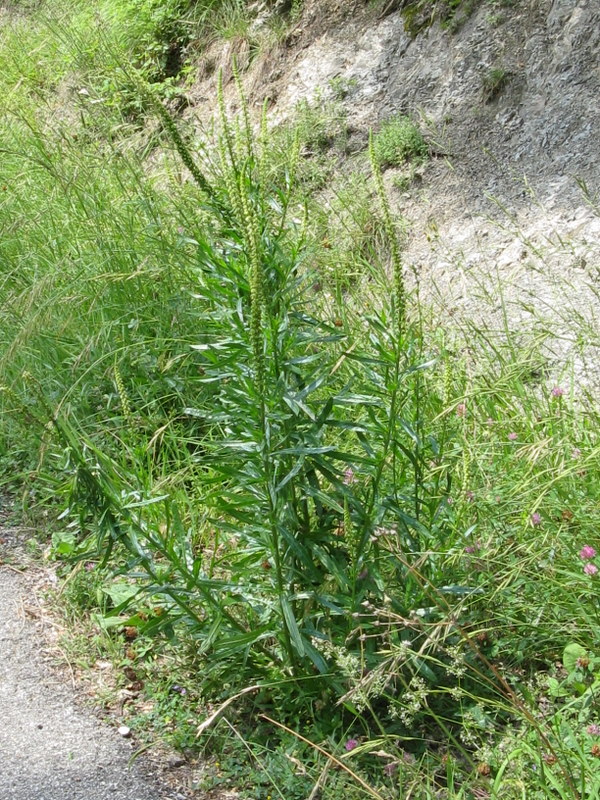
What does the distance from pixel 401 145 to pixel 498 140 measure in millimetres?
630

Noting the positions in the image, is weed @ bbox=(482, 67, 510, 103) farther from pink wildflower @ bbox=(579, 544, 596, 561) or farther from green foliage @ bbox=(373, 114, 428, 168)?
pink wildflower @ bbox=(579, 544, 596, 561)

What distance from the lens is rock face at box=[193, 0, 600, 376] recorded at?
180 inches

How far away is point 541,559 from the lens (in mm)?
2934

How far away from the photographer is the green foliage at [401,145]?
5.66 metres

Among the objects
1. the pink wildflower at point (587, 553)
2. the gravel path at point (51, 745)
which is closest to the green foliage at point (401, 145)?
the pink wildflower at point (587, 553)

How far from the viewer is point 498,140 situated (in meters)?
5.37

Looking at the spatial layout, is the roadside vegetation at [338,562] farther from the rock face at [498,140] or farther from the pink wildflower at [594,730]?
the rock face at [498,140]

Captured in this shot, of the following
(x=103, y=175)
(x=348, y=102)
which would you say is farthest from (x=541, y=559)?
(x=348, y=102)

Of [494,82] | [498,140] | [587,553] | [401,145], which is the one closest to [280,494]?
[587,553]

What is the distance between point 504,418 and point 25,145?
4111 mm

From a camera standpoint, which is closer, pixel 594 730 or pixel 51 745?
pixel 594 730

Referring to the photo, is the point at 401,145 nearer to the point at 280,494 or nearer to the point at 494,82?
the point at 494,82

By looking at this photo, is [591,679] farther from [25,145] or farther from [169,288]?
[25,145]

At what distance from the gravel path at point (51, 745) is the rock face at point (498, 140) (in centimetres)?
245
